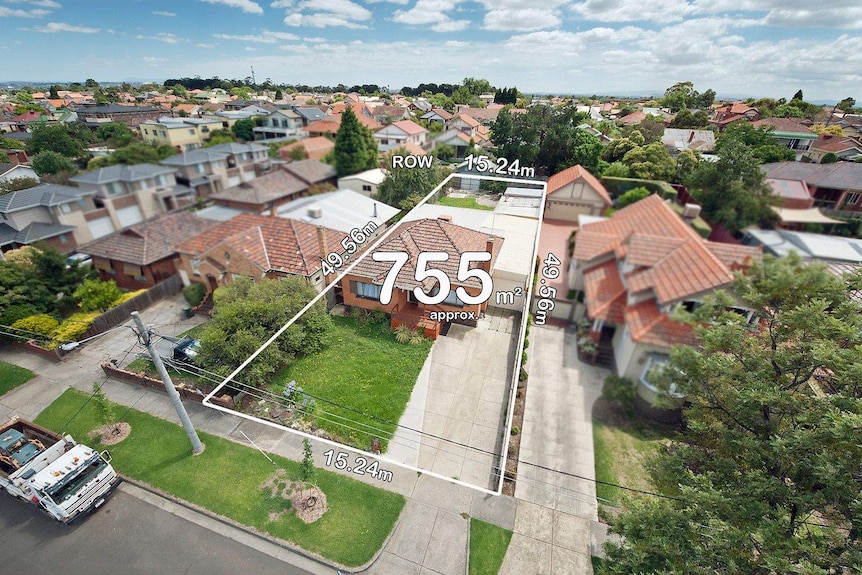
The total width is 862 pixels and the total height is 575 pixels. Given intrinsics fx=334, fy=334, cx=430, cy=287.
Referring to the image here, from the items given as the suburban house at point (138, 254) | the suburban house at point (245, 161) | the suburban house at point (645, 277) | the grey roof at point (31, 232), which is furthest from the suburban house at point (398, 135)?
the grey roof at point (31, 232)

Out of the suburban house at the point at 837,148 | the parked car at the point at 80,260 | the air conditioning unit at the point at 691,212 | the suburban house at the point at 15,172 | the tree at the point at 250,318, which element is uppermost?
the suburban house at the point at 837,148

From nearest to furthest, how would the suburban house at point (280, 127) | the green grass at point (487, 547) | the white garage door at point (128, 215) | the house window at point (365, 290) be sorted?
1. the house window at point (365, 290)
2. the green grass at point (487, 547)
3. the white garage door at point (128, 215)
4. the suburban house at point (280, 127)

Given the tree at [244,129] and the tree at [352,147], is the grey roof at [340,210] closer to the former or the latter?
the tree at [352,147]

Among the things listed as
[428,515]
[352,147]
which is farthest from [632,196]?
[352,147]

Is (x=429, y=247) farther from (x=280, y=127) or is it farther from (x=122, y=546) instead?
(x=280, y=127)

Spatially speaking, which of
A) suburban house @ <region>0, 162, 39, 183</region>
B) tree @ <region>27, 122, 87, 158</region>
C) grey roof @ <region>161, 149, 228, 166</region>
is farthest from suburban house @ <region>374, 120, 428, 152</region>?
suburban house @ <region>0, 162, 39, 183</region>

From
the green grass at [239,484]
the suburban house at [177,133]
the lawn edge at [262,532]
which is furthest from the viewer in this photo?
the suburban house at [177,133]

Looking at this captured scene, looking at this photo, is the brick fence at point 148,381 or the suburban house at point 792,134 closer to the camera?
the suburban house at point 792,134

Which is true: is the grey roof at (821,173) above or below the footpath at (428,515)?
above
